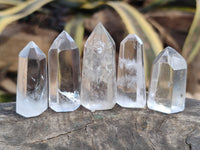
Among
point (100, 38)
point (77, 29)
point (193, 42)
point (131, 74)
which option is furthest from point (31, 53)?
point (193, 42)

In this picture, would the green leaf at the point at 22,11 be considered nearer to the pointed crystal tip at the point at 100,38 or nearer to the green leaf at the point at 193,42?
the pointed crystal tip at the point at 100,38

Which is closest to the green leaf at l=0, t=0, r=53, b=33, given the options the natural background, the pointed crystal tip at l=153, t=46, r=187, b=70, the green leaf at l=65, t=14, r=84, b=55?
the natural background

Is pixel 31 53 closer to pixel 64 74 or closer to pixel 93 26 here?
pixel 64 74

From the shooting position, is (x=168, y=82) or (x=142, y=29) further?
(x=142, y=29)

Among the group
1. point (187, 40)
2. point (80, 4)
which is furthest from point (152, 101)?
point (80, 4)

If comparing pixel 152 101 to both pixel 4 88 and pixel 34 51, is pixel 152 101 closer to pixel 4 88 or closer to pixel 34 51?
pixel 34 51

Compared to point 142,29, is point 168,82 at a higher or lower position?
lower
